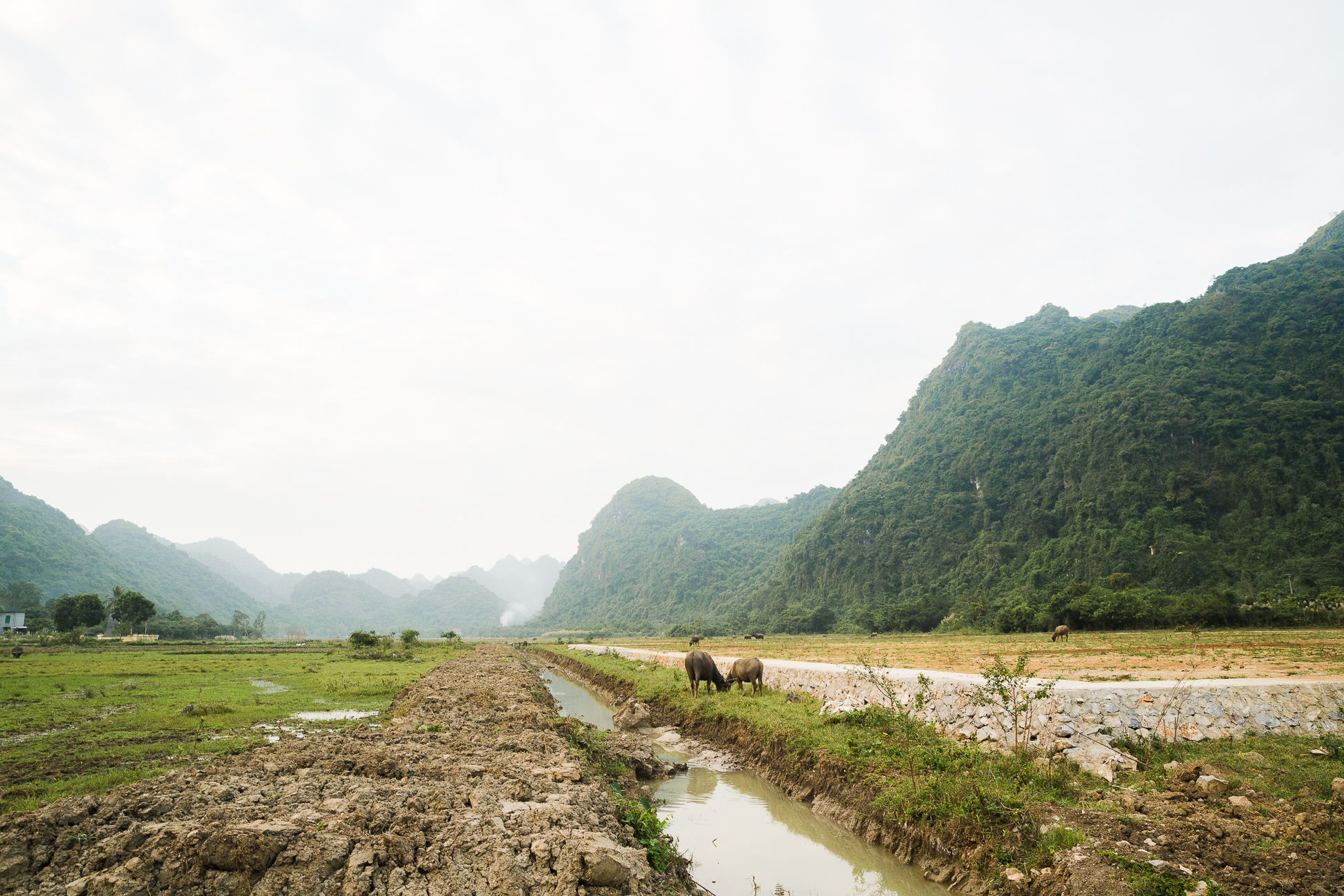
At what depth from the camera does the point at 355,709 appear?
58.3 ft

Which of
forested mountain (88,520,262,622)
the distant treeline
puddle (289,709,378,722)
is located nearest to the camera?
puddle (289,709,378,722)

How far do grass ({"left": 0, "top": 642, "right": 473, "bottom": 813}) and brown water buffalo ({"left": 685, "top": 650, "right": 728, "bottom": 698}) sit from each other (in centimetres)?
1049

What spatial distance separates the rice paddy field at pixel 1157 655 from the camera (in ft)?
45.3

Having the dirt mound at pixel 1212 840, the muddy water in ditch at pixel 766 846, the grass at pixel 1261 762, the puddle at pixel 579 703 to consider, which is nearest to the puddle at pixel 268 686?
the puddle at pixel 579 703

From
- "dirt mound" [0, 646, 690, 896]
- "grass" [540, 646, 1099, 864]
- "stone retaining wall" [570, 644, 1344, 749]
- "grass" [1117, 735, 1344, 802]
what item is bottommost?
"grass" [540, 646, 1099, 864]

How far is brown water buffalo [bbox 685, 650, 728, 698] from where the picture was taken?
64.5ft

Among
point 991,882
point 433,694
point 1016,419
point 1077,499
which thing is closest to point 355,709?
point 433,694

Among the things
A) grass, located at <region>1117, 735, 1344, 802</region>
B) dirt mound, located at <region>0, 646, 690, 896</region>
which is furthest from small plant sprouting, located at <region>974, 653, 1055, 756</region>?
dirt mound, located at <region>0, 646, 690, 896</region>

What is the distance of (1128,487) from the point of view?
6562cm

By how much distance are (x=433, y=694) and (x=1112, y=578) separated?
5422 cm

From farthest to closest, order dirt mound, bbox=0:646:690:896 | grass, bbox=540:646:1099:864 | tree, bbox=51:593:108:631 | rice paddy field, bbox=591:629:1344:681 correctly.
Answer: tree, bbox=51:593:108:631
rice paddy field, bbox=591:629:1344:681
grass, bbox=540:646:1099:864
dirt mound, bbox=0:646:690:896

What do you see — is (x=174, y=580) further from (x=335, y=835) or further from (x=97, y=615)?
(x=335, y=835)

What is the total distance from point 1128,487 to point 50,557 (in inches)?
6636

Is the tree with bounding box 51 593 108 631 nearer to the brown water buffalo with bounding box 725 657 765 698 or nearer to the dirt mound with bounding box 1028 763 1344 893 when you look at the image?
the brown water buffalo with bounding box 725 657 765 698
